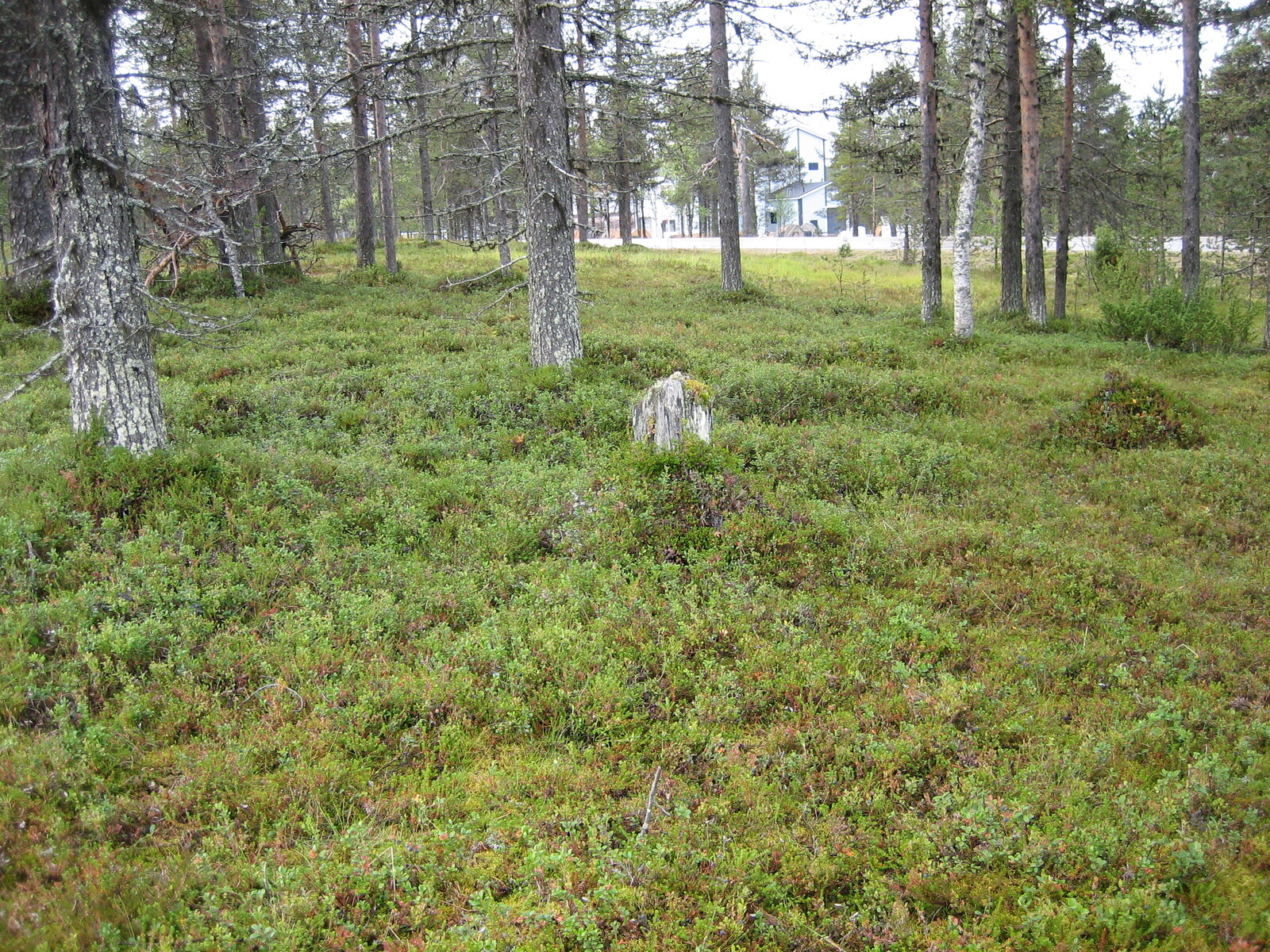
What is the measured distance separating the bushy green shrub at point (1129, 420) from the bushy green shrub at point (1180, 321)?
7.92 m

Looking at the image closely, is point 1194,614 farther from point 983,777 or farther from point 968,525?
point 983,777

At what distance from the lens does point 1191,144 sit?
65.0ft

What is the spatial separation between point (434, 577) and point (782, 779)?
3552 millimetres

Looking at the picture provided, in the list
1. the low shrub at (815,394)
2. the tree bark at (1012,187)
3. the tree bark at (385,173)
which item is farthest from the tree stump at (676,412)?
the tree bark at (1012,187)

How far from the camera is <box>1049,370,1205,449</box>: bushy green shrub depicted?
11.2 meters

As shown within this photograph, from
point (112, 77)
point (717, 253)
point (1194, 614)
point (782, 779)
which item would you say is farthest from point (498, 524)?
point (717, 253)

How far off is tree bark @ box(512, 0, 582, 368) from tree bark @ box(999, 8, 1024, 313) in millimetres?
14620

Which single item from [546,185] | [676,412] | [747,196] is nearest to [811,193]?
[747,196]

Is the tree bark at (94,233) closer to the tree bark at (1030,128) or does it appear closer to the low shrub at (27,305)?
the low shrub at (27,305)

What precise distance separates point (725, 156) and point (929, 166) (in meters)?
5.78

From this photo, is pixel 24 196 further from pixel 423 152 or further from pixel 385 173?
pixel 423 152

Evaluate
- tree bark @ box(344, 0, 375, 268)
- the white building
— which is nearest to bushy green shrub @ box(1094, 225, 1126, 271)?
tree bark @ box(344, 0, 375, 268)

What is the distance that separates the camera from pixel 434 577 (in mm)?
6879

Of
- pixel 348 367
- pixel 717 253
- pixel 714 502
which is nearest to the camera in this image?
pixel 714 502
